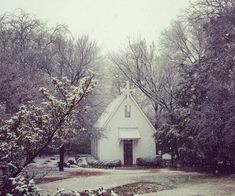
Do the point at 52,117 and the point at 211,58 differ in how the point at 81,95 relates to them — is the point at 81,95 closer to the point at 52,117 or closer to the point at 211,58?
the point at 52,117

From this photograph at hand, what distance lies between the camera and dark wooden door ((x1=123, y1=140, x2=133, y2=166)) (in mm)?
35531

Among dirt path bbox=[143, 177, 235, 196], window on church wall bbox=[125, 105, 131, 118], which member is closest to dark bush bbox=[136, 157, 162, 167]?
window on church wall bbox=[125, 105, 131, 118]

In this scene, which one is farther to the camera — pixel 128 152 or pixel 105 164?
pixel 128 152

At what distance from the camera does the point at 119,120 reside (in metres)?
→ 36.1

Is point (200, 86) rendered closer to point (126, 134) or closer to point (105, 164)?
point (126, 134)

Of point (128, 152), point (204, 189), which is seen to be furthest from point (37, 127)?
point (128, 152)

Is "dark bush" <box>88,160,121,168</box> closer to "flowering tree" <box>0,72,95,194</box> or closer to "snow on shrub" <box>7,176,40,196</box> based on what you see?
"flowering tree" <box>0,72,95,194</box>

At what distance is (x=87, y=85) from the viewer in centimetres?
863

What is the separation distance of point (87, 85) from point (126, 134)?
26.9 m

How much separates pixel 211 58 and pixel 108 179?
422 inches

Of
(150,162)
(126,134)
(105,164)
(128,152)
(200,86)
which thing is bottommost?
(105,164)

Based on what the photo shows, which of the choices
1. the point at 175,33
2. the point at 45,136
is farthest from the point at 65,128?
the point at 175,33

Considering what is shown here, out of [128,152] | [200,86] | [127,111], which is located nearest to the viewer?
[200,86]

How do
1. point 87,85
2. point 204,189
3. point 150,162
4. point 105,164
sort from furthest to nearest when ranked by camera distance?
point 150,162 → point 105,164 → point 204,189 → point 87,85
